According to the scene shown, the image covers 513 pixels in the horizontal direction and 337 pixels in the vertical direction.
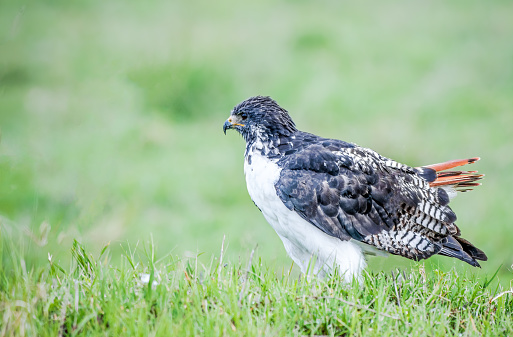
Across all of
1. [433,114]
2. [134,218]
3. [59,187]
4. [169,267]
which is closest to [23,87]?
[59,187]

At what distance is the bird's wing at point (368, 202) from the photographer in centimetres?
488

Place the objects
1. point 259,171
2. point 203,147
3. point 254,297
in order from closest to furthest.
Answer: point 254,297 → point 259,171 → point 203,147

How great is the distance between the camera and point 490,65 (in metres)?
12.6

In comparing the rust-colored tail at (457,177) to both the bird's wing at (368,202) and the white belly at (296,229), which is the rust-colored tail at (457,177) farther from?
the white belly at (296,229)

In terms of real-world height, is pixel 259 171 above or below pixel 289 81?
below

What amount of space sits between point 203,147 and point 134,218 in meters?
2.13

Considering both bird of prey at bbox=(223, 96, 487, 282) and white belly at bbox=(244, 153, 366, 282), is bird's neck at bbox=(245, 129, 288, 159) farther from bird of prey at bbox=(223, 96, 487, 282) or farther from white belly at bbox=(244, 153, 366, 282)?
white belly at bbox=(244, 153, 366, 282)

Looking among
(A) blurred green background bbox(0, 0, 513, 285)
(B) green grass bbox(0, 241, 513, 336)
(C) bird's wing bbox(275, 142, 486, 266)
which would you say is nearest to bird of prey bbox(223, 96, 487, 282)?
(C) bird's wing bbox(275, 142, 486, 266)

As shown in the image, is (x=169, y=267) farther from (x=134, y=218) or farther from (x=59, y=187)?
(x=59, y=187)

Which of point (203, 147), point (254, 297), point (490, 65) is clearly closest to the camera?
point (254, 297)

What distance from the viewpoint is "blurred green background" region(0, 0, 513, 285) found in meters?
8.47

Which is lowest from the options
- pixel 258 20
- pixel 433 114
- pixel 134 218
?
pixel 134 218

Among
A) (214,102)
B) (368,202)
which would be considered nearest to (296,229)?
(368,202)

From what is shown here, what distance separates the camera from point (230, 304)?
380 centimetres
